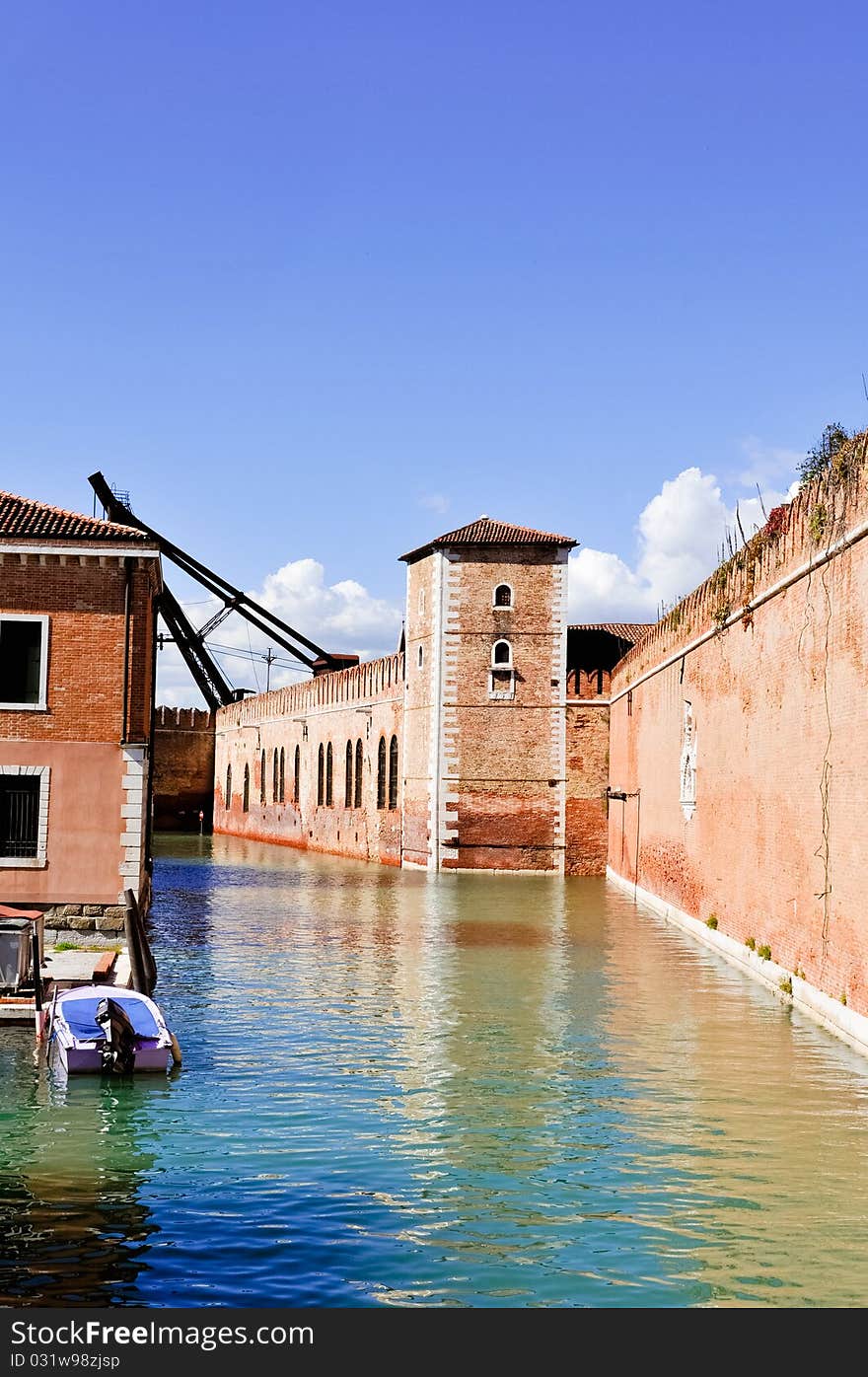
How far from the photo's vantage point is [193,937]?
22016 mm

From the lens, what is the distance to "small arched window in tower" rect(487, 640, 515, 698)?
118ft

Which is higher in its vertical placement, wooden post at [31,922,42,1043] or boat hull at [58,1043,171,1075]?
wooden post at [31,922,42,1043]

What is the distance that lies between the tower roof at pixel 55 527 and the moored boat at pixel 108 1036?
7238 mm

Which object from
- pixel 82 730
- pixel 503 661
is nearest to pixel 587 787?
pixel 503 661

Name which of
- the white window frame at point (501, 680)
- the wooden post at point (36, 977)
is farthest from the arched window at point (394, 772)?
the wooden post at point (36, 977)

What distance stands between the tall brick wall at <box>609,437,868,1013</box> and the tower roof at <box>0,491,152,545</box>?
7535mm

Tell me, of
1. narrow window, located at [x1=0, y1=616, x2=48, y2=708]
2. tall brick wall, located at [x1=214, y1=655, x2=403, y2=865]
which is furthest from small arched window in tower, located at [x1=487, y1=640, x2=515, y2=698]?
narrow window, located at [x1=0, y1=616, x2=48, y2=708]

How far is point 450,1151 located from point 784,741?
26.1 feet

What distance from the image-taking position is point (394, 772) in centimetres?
4006

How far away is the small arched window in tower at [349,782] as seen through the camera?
44594mm

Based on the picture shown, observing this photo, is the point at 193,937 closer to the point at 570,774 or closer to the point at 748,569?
the point at 748,569

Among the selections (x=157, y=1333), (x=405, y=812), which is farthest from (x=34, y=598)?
(x=405, y=812)

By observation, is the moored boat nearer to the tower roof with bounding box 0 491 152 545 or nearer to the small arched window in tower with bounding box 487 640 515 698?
the tower roof with bounding box 0 491 152 545

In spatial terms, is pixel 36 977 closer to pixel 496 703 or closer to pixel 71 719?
pixel 71 719
